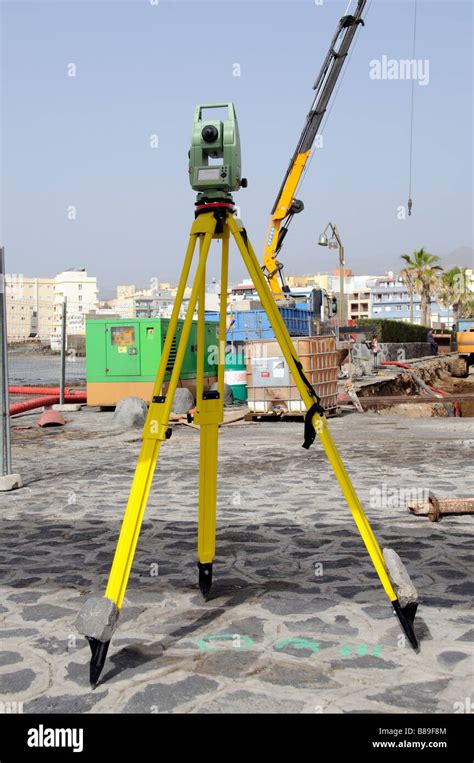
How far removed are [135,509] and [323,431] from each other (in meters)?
0.89

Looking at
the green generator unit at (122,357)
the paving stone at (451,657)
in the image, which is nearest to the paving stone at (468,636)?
the paving stone at (451,657)

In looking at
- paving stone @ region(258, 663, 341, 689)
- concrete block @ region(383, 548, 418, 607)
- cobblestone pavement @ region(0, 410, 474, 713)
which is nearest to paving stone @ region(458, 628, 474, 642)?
cobblestone pavement @ region(0, 410, 474, 713)

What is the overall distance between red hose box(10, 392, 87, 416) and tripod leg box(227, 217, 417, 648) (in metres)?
12.1

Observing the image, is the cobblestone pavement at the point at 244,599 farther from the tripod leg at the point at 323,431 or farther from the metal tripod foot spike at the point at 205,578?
the tripod leg at the point at 323,431

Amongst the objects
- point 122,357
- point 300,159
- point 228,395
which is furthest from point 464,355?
point 122,357

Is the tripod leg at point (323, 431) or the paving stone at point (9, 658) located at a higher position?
the tripod leg at point (323, 431)

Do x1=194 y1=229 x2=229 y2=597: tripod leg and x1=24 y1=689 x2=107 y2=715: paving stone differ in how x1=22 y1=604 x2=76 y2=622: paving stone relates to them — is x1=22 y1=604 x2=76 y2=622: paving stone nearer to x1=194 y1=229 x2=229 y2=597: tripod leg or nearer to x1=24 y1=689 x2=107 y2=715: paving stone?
x1=194 y1=229 x2=229 y2=597: tripod leg

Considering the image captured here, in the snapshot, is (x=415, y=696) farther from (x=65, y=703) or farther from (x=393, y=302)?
(x=393, y=302)

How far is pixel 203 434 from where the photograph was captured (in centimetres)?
377

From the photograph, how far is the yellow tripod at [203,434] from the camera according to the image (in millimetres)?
3039

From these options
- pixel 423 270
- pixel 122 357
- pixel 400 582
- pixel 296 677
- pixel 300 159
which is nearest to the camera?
pixel 296 677

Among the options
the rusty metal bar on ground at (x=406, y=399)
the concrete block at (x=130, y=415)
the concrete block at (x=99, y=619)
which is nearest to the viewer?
the concrete block at (x=99, y=619)

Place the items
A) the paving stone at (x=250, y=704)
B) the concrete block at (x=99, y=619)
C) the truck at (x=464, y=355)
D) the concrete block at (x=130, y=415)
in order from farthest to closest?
the truck at (x=464, y=355) < the concrete block at (x=130, y=415) < the concrete block at (x=99, y=619) < the paving stone at (x=250, y=704)
